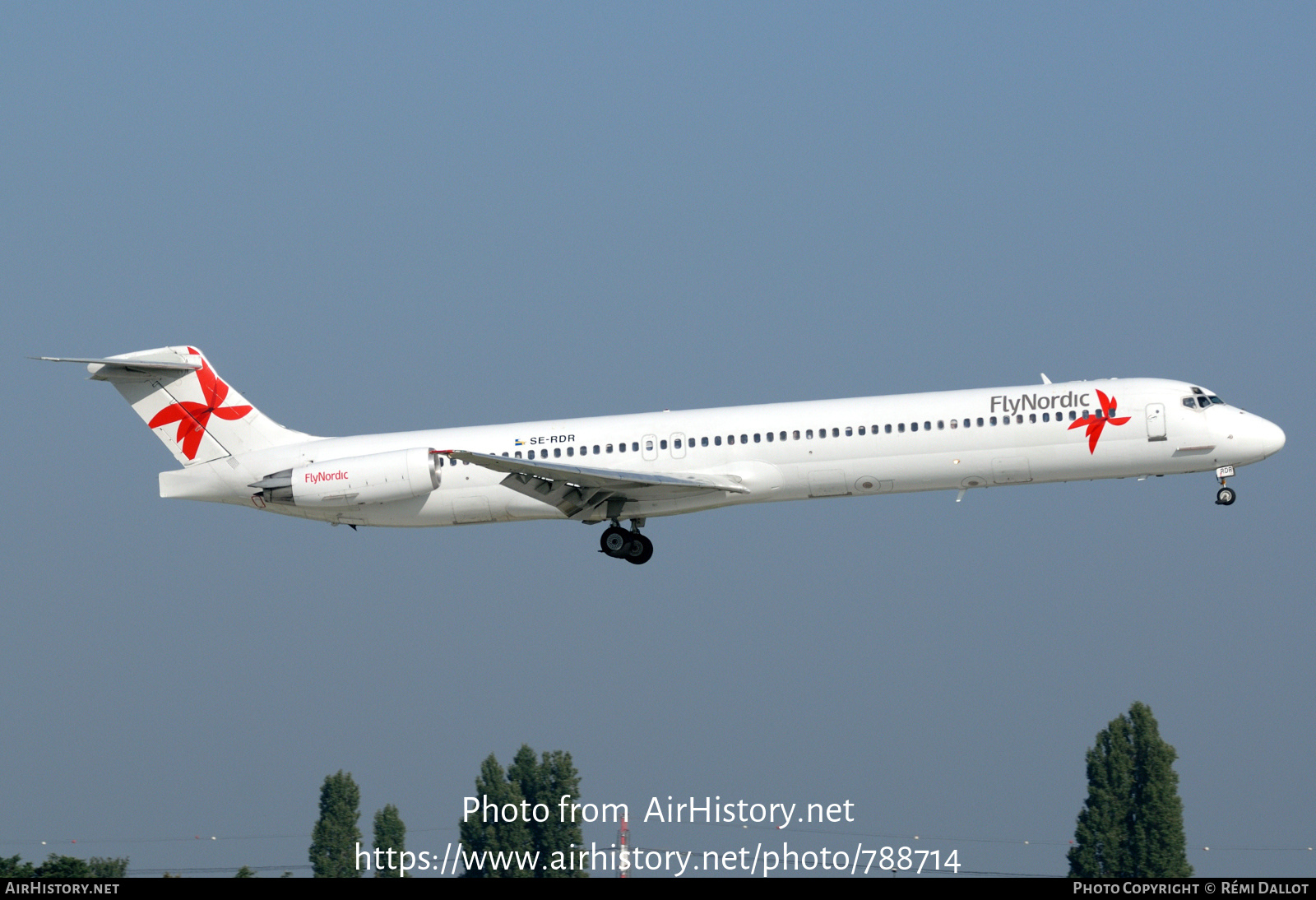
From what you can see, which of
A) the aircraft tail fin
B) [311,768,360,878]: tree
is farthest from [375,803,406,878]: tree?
the aircraft tail fin

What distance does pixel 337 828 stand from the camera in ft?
199

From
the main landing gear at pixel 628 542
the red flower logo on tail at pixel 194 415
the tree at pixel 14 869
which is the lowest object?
the tree at pixel 14 869

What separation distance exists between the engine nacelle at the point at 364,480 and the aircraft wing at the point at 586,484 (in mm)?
1398

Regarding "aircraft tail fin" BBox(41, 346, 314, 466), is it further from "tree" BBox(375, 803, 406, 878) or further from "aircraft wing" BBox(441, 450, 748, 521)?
"tree" BBox(375, 803, 406, 878)

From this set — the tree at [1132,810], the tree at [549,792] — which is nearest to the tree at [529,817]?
the tree at [549,792]

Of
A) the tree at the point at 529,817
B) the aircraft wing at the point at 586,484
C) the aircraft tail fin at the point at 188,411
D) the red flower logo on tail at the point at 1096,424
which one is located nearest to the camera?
the aircraft wing at the point at 586,484

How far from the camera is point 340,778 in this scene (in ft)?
201

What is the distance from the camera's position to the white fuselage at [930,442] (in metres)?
35.0

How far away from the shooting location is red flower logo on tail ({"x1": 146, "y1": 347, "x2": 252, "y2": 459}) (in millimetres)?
39688

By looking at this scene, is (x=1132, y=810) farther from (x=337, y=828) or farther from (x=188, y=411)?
(x=188, y=411)

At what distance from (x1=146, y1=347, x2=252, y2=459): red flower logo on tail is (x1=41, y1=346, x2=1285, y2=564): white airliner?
2.90 feet

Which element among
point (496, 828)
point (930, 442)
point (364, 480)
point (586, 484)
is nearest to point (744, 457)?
point (586, 484)

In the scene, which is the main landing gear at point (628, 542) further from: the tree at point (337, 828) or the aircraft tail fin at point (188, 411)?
the tree at point (337, 828)
